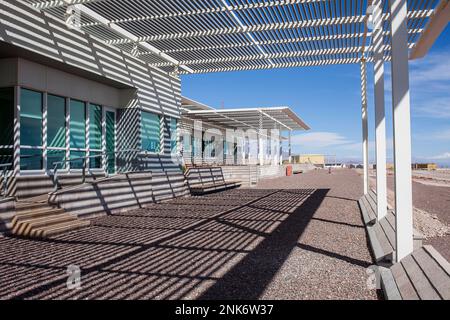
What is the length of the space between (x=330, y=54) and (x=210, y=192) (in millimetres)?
6984

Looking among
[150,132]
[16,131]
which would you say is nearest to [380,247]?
[16,131]

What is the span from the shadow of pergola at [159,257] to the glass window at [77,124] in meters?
2.69

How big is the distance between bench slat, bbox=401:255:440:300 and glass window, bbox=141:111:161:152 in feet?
34.2

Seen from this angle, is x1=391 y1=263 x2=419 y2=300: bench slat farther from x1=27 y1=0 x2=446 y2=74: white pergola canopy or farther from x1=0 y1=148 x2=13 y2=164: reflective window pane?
x1=0 y1=148 x2=13 y2=164: reflective window pane

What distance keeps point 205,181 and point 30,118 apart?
8.32m

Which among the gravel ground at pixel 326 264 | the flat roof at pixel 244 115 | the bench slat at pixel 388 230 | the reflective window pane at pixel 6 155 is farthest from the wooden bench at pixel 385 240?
the flat roof at pixel 244 115

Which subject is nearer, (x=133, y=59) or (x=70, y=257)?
(x=70, y=257)

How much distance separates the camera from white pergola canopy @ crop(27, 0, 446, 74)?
8.96 meters

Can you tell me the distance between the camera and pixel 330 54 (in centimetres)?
1230

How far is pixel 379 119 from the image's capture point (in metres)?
6.55

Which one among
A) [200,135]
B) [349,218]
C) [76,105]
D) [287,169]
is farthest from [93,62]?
[287,169]
